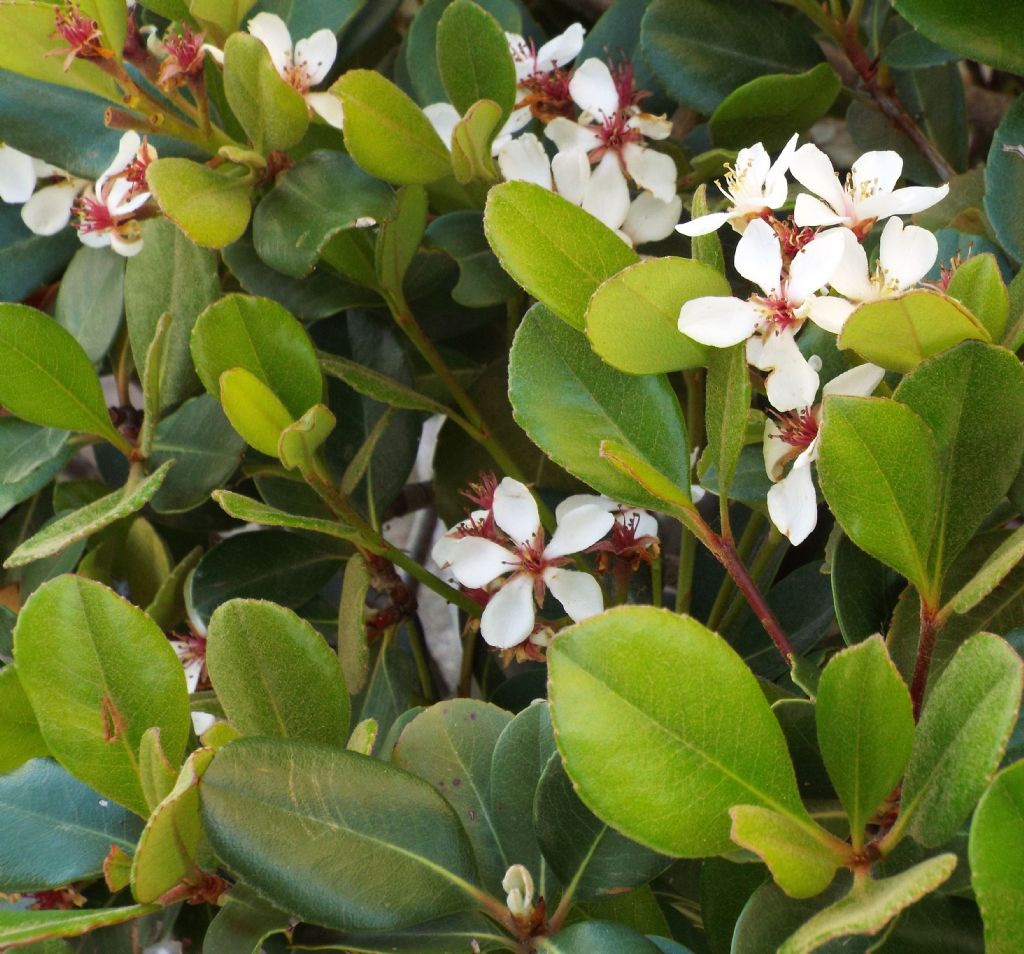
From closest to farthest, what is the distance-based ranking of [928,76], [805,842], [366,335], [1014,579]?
[805,842] < [1014,579] < [366,335] < [928,76]

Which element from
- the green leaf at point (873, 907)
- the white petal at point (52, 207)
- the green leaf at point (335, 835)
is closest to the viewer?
the green leaf at point (873, 907)

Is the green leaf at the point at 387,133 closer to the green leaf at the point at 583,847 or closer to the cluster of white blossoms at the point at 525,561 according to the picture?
the cluster of white blossoms at the point at 525,561

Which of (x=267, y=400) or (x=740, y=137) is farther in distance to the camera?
(x=740, y=137)

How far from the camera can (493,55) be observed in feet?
2.12

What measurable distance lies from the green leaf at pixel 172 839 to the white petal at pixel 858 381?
270 millimetres

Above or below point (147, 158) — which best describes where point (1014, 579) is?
below

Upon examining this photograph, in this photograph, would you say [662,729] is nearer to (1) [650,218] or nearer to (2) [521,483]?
(2) [521,483]

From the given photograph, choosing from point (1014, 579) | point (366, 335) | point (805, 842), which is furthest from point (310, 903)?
point (366, 335)

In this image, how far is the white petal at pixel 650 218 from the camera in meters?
0.68

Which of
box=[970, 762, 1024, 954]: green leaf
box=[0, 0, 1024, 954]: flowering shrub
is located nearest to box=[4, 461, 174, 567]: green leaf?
box=[0, 0, 1024, 954]: flowering shrub

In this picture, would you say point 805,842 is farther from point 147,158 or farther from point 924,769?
point 147,158

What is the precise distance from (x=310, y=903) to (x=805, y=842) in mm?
177

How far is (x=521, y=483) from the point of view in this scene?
611 mm

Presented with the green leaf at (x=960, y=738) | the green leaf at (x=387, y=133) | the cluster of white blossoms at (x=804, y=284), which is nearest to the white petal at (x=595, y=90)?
the green leaf at (x=387, y=133)
